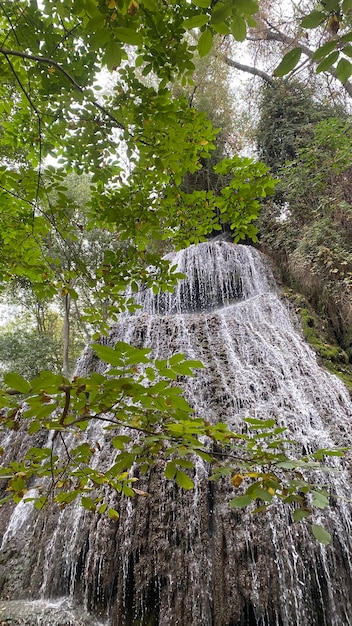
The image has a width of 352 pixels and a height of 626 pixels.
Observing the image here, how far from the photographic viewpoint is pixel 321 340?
5305 mm

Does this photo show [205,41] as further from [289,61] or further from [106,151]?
[106,151]

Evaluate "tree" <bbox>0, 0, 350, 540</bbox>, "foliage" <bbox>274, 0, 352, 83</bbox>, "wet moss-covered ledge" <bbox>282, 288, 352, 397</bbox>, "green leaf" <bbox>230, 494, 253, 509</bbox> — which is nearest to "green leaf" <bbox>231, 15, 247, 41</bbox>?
"foliage" <bbox>274, 0, 352, 83</bbox>

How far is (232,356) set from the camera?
4820 mm

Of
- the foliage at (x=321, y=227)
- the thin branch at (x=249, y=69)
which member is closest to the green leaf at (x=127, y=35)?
the foliage at (x=321, y=227)

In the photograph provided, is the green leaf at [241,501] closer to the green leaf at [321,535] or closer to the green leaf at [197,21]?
the green leaf at [321,535]

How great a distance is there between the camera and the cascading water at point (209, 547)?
Answer: 267 cm

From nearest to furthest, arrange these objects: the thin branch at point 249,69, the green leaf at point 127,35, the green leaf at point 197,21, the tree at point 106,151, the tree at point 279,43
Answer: the green leaf at point 197,21, the green leaf at point 127,35, the tree at point 106,151, the tree at point 279,43, the thin branch at point 249,69

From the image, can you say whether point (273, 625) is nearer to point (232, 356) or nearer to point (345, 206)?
point (232, 356)

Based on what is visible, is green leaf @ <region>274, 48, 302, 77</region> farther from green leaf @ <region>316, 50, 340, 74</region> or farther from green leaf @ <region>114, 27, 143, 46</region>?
green leaf @ <region>114, 27, 143, 46</region>

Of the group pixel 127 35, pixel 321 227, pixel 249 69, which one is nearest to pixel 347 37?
pixel 127 35

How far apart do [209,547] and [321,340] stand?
3507 mm

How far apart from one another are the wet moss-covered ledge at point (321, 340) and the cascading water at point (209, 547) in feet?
0.87

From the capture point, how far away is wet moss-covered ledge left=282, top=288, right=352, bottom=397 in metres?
4.71

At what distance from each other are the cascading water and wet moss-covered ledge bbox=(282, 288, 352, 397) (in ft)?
0.87
